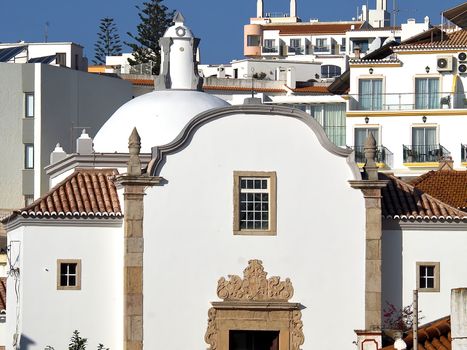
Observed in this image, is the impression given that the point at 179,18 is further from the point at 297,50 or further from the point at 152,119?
the point at 297,50

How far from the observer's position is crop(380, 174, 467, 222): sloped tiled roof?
59812mm

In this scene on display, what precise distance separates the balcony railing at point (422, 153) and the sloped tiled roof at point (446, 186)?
421 inches

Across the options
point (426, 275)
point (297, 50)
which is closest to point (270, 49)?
point (297, 50)

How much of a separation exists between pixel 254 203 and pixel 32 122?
3461 cm

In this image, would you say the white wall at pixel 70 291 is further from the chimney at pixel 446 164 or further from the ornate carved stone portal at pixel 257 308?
the chimney at pixel 446 164

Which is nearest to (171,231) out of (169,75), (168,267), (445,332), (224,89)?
(168,267)

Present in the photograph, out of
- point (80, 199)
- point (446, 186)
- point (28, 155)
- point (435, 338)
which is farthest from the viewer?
point (28, 155)

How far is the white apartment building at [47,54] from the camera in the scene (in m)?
97.1

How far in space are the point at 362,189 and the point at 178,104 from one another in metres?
8.20

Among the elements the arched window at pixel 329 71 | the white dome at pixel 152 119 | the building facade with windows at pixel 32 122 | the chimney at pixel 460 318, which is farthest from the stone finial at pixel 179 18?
the arched window at pixel 329 71

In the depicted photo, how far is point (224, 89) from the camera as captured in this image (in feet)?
352

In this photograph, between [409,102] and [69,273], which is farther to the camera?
[409,102]

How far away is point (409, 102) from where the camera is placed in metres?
83.1

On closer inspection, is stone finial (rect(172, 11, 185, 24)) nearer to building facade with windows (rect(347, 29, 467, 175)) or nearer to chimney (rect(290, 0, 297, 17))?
building facade with windows (rect(347, 29, 467, 175))
